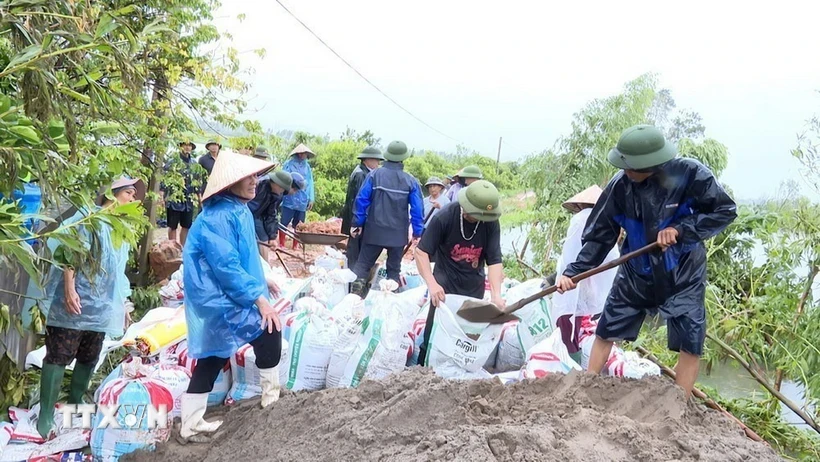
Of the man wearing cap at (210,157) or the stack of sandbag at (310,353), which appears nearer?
the stack of sandbag at (310,353)

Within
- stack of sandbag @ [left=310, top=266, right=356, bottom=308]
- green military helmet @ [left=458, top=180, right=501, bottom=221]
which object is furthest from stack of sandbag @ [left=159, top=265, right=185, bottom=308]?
green military helmet @ [left=458, top=180, right=501, bottom=221]

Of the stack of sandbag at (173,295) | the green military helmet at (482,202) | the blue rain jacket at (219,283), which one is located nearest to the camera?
the blue rain jacket at (219,283)

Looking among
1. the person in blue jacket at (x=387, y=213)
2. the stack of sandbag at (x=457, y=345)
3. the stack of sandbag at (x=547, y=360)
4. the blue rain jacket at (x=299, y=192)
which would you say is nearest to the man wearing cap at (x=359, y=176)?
the person in blue jacket at (x=387, y=213)

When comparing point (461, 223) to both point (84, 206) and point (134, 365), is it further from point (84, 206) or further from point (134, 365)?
point (84, 206)

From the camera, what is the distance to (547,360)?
11.3 ft

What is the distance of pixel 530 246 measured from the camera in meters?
7.15

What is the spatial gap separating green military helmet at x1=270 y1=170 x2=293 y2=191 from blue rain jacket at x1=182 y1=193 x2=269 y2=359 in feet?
9.96

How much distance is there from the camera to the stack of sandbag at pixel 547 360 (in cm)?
340

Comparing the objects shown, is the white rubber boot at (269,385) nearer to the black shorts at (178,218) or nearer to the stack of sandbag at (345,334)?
the stack of sandbag at (345,334)

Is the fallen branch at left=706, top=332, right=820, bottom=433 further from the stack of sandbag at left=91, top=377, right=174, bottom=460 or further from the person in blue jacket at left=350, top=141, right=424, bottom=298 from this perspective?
the stack of sandbag at left=91, top=377, right=174, bottom=460

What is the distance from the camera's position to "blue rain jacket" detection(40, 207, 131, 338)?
3045mm

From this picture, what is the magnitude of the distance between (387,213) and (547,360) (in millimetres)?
2446

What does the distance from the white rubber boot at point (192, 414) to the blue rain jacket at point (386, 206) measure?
9.01ft

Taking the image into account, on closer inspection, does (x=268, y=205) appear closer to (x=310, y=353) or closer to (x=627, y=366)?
(x=310, y=353)
